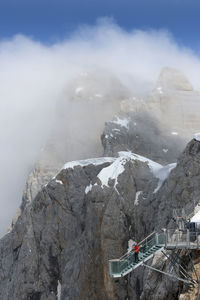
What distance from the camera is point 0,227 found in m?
160

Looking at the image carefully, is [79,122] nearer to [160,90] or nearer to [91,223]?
[160,90]

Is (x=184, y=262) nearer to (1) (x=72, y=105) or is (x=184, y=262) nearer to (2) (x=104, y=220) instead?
(2) (x=104, y=220)

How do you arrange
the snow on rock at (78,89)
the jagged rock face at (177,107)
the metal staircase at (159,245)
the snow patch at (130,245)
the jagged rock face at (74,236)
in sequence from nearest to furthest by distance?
1. the metal staircase at (159,245)
2. the snow patch at (130,245)
3. the jagged rock face at (74,236)
4. the jagged rock face at (177,107)
5. the snow on rock at (78,89)

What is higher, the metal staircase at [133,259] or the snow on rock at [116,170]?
the snow on rock at [116,170]

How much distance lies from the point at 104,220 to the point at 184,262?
36457 millimetres

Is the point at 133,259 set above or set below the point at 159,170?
below

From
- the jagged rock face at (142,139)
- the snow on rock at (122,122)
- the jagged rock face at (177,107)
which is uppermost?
the jagged rock face at (177,107)

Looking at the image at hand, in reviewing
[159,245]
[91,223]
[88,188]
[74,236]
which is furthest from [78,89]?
[159,245]

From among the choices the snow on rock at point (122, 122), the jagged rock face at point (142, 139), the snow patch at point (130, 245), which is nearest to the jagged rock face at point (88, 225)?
the snow patch at point (130, 245)

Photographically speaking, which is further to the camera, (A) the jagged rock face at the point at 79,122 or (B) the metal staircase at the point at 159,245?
(A) the jagged rock face at the point at 79,122

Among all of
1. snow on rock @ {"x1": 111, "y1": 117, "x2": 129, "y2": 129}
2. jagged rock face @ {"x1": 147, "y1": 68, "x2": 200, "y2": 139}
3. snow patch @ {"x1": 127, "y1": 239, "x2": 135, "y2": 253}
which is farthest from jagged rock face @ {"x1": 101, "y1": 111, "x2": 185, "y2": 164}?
snow patch @ {"x1": 127, "y1": 239, "x2": 135, "y2": 253}

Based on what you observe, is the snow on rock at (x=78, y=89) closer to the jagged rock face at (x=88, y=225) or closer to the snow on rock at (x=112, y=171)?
the jagged rock face at (x=88, y=225)

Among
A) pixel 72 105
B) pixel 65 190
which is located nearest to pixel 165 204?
pixel 65 190

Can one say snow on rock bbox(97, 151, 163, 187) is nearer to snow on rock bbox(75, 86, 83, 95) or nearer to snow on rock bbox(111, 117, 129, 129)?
snow on rock bbox(111, 117, 129, 129)
